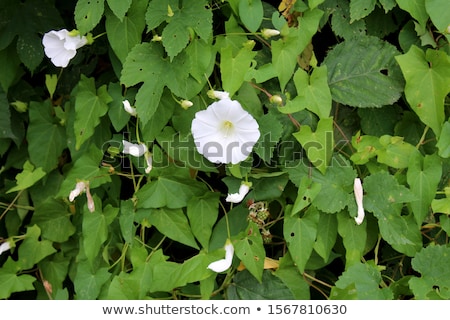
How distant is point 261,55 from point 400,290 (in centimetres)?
71

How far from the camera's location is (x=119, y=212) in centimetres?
164

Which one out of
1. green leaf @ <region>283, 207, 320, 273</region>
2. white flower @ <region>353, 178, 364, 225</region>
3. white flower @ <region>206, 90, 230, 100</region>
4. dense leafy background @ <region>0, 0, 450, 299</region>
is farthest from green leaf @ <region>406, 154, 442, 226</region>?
white flower @ <region>206, 90, 230, 100</region>

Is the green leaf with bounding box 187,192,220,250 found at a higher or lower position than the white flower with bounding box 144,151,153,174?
lower

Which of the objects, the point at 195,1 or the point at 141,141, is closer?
the point at 195,1

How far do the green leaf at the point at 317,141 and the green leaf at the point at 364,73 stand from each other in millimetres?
101

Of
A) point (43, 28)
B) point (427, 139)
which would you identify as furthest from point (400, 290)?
point (43, 28)

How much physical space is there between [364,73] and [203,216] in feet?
1.82

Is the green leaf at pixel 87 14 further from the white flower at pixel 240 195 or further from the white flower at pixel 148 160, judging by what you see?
the white flower at pixel 240 195

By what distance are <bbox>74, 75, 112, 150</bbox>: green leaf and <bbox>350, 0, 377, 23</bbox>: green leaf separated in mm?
659

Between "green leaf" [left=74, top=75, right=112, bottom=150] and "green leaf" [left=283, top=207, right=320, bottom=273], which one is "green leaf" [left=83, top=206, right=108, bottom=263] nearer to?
"green leaf" [left=74, top=75, right=112, bottom=150]

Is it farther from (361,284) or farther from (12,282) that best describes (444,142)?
(12,282)

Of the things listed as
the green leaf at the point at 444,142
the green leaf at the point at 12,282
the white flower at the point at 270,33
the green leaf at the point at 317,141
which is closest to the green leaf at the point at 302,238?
the green leaf at the point at 317,141

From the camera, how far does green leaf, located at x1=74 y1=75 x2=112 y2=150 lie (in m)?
1.57
